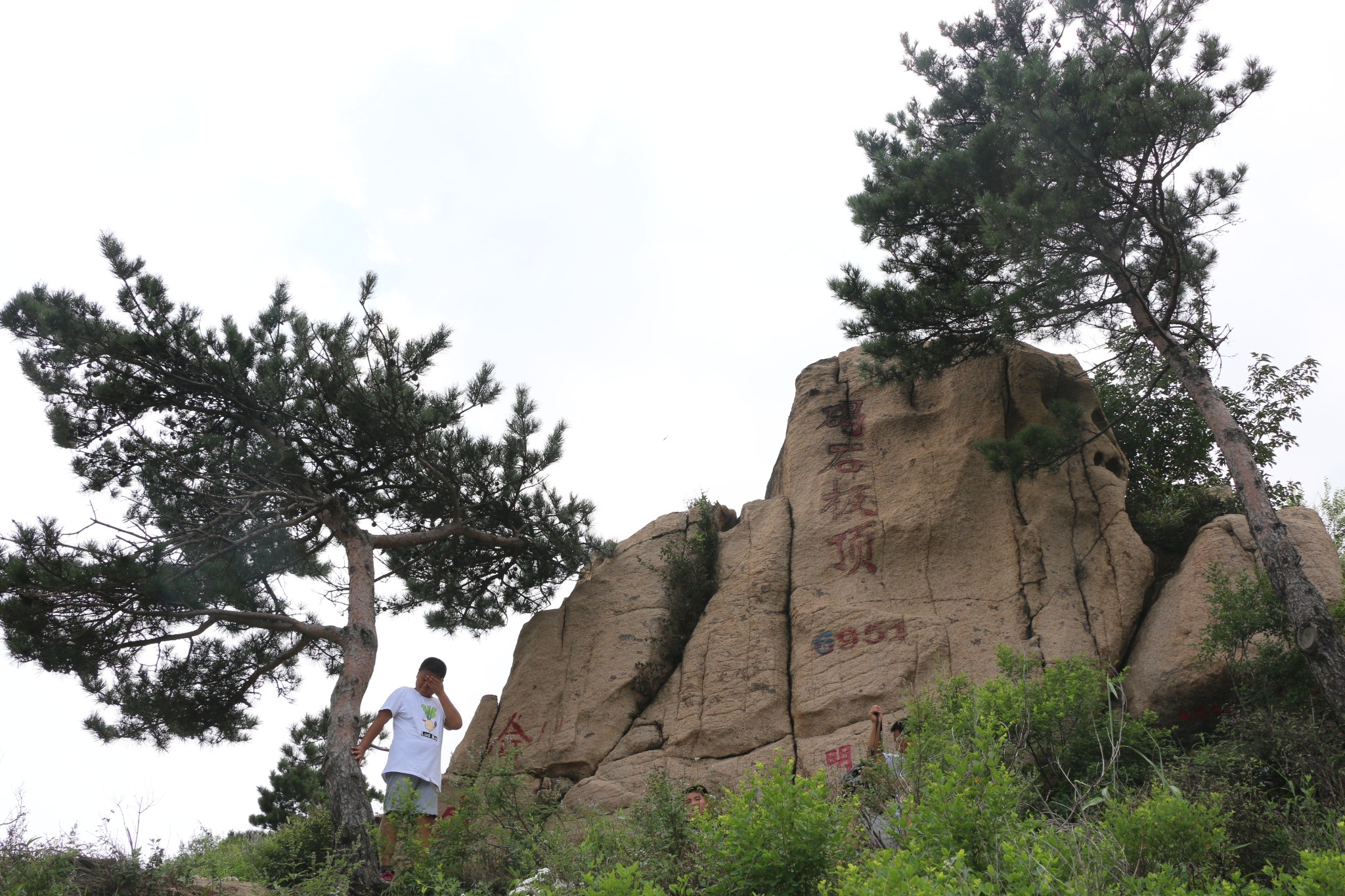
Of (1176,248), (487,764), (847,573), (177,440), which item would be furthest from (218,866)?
(1176,248)

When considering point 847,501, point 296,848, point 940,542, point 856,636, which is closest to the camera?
point 296,848

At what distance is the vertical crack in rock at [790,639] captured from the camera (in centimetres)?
989

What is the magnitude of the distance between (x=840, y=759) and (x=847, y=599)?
1.89 meters

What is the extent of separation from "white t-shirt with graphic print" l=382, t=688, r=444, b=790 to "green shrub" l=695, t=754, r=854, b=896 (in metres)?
3.81

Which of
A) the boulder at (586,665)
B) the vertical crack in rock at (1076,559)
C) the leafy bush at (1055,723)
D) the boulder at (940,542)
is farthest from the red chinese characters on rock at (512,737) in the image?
the vertical crack in rock at (1076,559)

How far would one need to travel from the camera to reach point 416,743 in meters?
8.29

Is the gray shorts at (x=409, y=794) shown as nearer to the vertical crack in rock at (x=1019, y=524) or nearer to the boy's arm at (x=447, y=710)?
the boy's arm at (x=447, y=710)

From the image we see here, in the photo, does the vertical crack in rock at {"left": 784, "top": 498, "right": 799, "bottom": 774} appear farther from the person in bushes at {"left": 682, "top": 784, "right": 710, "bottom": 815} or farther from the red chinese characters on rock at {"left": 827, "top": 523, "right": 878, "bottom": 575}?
the person in bushes at {"left": 682, "top": 784, "right": 710, "bottom": 815}

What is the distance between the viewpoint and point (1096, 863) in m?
4.55

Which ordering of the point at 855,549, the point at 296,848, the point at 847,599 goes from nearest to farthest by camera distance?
the point at 296,848 < the point at 847,599 < the point at 855,549

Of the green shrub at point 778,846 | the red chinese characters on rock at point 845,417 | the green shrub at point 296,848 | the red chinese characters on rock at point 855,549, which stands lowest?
the green shrub at point 778,846

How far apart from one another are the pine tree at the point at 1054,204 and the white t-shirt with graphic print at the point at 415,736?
606 centimetres

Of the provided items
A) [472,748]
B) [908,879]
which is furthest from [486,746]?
[908,879]

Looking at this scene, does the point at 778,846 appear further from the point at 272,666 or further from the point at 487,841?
the point at 272,666
